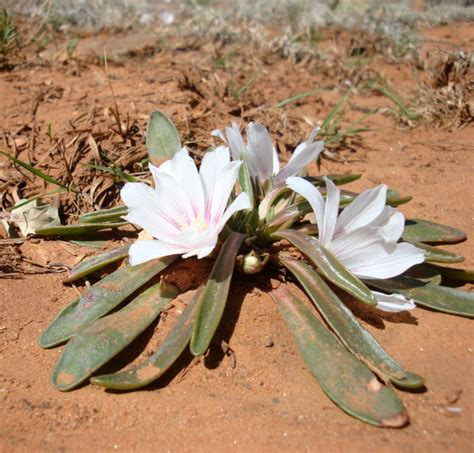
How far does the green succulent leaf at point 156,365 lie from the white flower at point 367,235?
0.53m

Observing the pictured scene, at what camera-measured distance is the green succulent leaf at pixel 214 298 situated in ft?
5.64

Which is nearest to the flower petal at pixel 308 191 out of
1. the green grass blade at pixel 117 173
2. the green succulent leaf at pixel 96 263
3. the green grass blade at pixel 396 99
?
the green succulent leaf at pixel 96 263

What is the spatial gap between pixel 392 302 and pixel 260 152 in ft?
2.48

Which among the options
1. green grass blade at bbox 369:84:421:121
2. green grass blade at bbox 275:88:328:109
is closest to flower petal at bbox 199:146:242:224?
green grass blade at bbox 275:88:328:109

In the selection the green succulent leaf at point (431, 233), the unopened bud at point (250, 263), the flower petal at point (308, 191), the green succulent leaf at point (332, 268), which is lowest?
the green succulent leaf at point (431, 233)

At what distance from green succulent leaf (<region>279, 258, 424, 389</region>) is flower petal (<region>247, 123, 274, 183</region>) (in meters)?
0.41

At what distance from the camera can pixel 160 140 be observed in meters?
2.46

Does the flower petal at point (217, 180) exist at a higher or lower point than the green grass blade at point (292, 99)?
higher

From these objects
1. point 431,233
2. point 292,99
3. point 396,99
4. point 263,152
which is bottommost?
point 396,99

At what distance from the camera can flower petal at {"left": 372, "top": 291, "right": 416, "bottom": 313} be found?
1.82 meters

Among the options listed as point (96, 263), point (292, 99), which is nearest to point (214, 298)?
point (96, 263)

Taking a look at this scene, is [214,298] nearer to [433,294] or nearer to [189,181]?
[189,181]

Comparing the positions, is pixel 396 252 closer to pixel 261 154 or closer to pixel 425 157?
pixel 261 154

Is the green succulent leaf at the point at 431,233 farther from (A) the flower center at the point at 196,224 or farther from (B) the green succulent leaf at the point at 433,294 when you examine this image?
(A) the flower center at the point at 196,224
